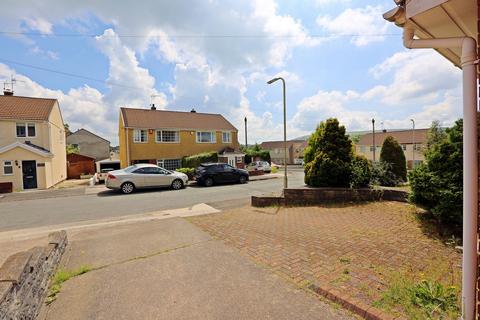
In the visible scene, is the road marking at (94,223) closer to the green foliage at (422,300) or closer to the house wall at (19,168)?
the green foliage at (422,300)

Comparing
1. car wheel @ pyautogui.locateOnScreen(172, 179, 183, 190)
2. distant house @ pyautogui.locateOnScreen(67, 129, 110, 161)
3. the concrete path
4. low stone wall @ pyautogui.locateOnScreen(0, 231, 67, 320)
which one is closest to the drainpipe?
the concrete path

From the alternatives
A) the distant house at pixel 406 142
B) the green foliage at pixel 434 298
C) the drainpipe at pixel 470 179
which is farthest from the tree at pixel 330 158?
the distant house at pixel 406 142

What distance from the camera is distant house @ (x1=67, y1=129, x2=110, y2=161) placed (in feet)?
156

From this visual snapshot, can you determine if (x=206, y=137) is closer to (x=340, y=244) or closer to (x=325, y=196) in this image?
(x=325, y=196)

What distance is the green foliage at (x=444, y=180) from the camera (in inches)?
188

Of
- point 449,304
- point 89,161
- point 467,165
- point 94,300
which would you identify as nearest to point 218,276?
point 94,300

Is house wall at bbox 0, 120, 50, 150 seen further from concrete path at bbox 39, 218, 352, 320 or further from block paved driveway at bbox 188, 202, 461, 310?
concrete path at bbox 39, 218, 352, 320

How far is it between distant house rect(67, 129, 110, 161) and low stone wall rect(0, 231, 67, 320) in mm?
50565

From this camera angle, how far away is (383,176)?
982cm

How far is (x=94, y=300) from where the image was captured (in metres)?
3.12

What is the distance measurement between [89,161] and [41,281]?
34419 mm

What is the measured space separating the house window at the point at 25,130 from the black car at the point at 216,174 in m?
15.3

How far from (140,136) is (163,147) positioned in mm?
2508

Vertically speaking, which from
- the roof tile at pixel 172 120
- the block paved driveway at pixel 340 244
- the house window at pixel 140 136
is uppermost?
the roof tile at pixel 172 120
